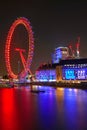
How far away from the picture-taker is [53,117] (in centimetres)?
1936

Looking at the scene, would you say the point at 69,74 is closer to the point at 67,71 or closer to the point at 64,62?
the point at 67,71

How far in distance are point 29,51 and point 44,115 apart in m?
34.9

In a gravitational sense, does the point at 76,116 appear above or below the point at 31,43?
below


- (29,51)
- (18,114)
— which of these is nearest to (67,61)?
(29,51)

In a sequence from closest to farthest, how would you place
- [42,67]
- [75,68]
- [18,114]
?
1. [18,114]
2. [75,68]
3. [42,67]

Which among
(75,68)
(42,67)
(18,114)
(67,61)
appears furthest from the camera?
(42,67)

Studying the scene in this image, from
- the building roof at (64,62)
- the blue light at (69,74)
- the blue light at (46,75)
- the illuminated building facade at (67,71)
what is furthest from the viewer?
the blue light at (46,75)

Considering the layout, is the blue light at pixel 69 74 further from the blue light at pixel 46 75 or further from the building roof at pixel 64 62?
the blue light at pixel 46 75

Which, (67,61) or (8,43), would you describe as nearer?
(8,43)

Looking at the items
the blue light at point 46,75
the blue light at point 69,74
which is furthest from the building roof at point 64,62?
the blue light at point 69,74

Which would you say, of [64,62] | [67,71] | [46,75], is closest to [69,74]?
[67,71]

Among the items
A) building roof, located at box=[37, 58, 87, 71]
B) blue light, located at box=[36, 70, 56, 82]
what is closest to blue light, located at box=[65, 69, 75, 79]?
building roof, located at box=[37, 58, 87, 71]

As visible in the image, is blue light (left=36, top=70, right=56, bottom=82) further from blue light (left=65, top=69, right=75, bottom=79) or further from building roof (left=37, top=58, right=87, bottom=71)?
blue light (left=65, top=69, right=75, bottom=79)

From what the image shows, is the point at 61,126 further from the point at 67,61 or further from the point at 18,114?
the point at 67,61
